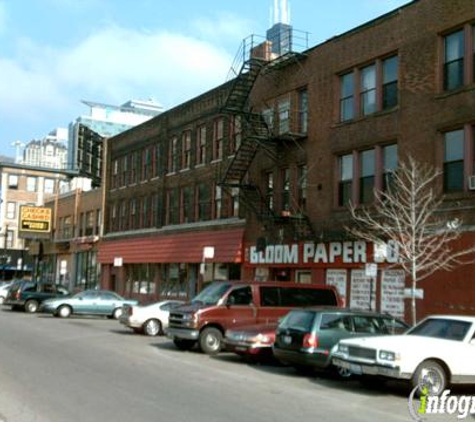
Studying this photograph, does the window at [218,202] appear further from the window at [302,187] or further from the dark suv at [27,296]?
the dark suv at [27,296]

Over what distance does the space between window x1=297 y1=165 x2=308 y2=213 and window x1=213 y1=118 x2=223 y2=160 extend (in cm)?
728

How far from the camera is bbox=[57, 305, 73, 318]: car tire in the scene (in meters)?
32.5

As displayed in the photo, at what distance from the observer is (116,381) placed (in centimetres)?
1270

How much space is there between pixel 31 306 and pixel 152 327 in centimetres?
1379

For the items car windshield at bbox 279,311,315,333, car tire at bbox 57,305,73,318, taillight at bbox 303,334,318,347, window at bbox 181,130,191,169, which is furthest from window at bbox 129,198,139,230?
taillight at bbox 303,334,318,347

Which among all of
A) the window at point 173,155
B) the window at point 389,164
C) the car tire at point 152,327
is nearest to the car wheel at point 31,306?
the window at point 173,155

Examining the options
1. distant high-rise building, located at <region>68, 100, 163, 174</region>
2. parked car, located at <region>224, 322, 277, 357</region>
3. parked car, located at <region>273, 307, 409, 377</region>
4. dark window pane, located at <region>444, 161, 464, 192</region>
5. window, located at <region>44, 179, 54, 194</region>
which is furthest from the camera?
window, located at <region>44, 179, 54, 194</region>

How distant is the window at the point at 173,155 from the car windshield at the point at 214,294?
2153cm

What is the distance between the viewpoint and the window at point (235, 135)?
112 feet

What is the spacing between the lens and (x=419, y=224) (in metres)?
21.7

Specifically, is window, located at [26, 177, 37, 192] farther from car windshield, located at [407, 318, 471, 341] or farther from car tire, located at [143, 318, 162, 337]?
car windshield, located at [407, 318, 471, 341]

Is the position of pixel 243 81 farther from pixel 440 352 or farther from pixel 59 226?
pixel 59 226

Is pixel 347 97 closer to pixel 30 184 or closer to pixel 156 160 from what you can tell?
pixel 156 160

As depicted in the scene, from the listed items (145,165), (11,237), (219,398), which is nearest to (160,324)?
(219,398)
